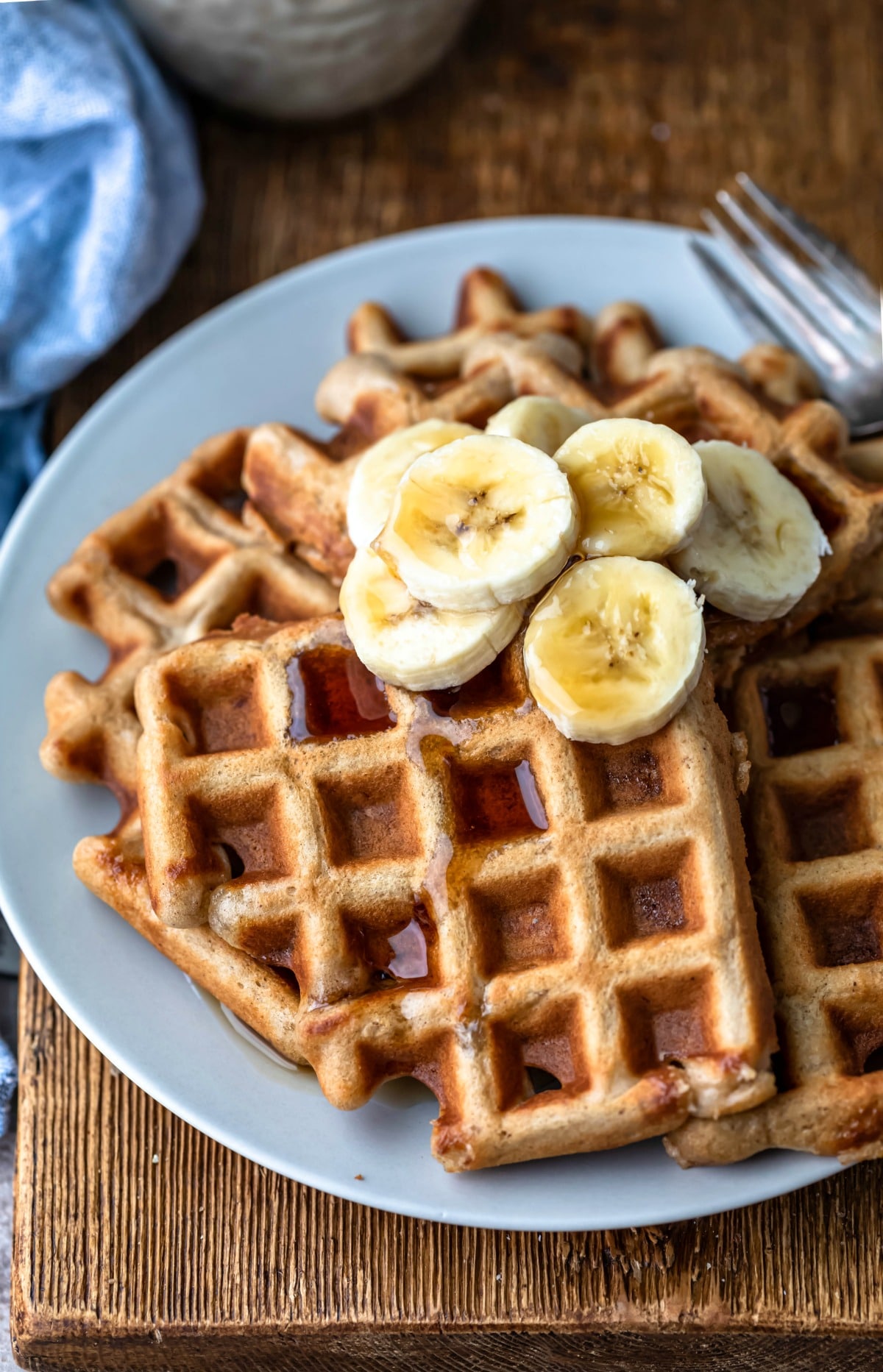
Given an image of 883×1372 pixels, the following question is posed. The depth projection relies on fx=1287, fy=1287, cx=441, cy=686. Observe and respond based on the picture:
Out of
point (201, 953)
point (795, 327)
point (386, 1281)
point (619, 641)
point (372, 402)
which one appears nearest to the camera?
point (619, 641)

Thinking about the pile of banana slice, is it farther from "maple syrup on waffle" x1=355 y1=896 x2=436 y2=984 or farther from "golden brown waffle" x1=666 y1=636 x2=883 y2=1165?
"maple syrup on waffle" x1=355 y1=896 x2=436 y2=984

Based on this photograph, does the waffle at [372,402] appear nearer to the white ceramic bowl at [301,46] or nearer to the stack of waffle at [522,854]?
the stack of waffle at [522,854]

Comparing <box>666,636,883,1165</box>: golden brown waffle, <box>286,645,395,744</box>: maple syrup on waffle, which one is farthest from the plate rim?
<box>286,645,395,744</box>: maple syrup on waffle

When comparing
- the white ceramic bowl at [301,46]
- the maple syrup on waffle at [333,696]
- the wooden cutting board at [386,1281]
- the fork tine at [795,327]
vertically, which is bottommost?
the wooden cutting board at [386,1281]

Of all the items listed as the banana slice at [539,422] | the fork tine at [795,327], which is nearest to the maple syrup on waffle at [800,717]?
the banana slice at [539,422]

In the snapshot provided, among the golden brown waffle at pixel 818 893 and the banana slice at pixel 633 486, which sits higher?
the banana slice at pixel 633 486

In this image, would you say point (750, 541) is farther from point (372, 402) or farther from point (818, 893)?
point (372, 402)

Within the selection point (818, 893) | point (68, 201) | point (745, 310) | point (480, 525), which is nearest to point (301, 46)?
point (68, 201)
